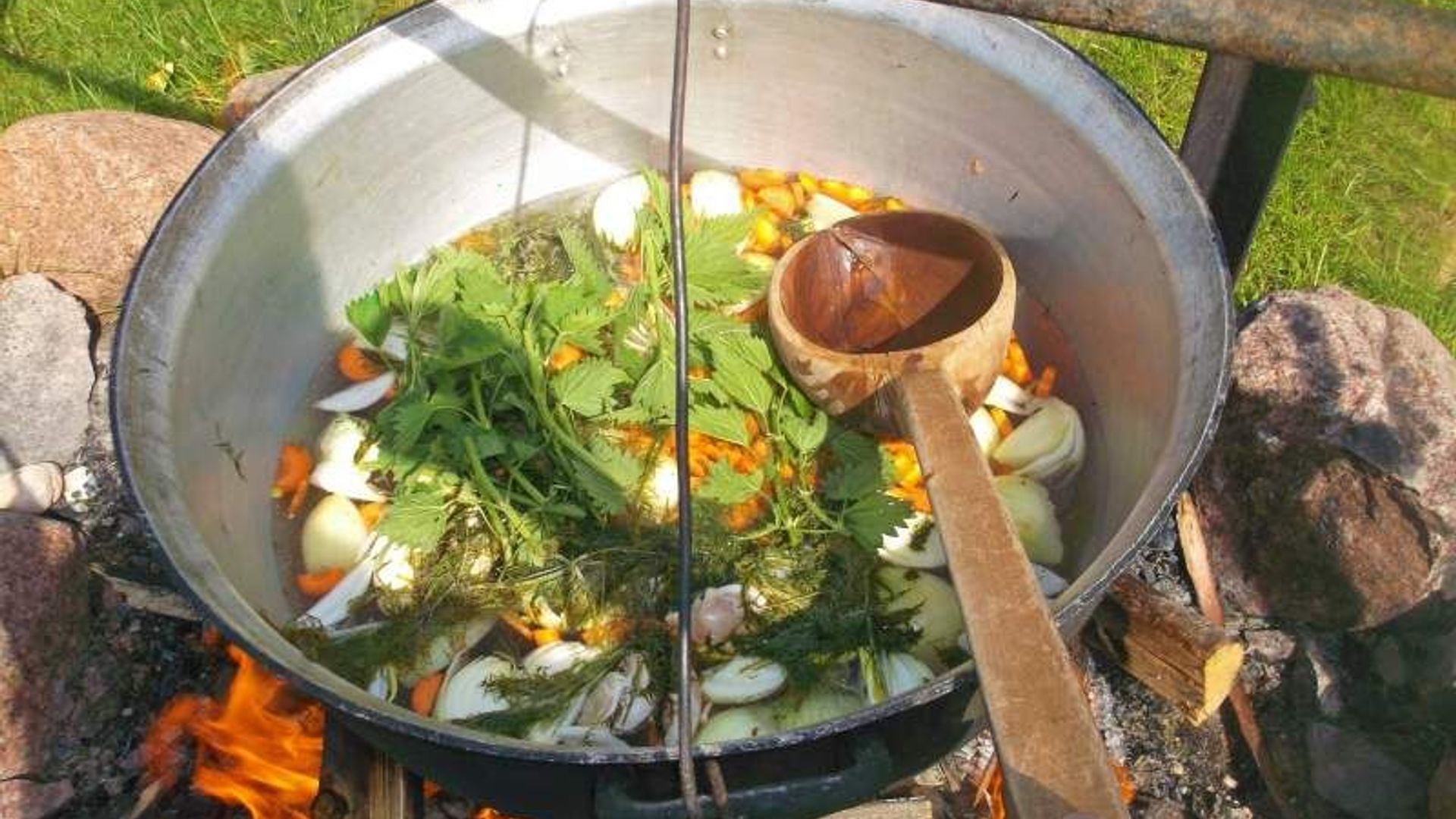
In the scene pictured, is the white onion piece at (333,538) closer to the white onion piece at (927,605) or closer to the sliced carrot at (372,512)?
the sliced carrot at (372,512)

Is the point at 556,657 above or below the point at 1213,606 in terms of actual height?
above

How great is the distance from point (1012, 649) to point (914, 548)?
2.26 feet

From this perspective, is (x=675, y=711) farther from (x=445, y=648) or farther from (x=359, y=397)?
(x=359, y=397)

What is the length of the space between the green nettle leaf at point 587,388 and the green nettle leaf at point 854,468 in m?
0.43

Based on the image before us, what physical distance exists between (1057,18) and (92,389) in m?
2.40

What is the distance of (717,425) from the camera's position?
2.14 m

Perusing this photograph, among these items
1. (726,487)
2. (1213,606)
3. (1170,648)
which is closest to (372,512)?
(726,487)

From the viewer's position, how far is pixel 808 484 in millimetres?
2156

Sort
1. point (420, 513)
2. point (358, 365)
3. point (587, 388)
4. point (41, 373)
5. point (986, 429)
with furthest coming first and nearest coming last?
point (41, 373) < point (358, 365) < point (986, 429) < point (587, 388) < point (420, 513)

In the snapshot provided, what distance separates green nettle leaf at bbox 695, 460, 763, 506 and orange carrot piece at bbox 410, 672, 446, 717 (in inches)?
21.7

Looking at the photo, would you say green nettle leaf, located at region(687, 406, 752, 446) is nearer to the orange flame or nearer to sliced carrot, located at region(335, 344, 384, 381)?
sliced carrot, located at region(335, 344, 384, 381)

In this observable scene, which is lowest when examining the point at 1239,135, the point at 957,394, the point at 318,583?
the point at 318,583

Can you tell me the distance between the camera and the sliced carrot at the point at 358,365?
2.43 m

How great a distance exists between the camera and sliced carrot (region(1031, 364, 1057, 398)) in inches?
93.5
